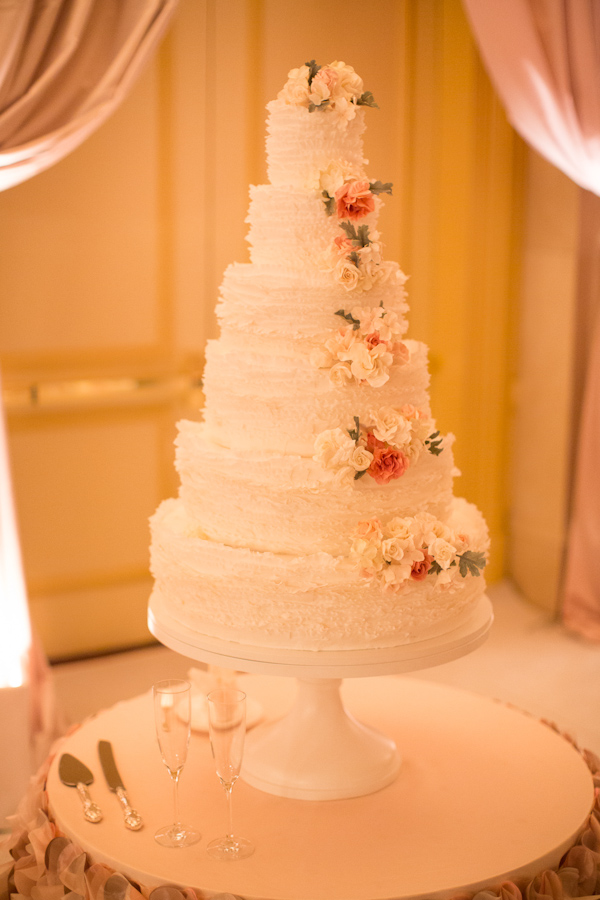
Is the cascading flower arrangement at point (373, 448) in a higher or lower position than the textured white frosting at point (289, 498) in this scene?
higher

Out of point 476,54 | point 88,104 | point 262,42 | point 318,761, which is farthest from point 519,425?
point 318,761

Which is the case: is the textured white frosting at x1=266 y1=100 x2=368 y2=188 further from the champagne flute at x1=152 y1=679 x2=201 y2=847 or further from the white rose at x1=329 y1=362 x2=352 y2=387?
the champagne flute at x1=152 y1=679 x2=201 y2=847

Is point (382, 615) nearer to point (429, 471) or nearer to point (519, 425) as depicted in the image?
point (429, 471)

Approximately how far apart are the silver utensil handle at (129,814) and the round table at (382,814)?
0.8 inches

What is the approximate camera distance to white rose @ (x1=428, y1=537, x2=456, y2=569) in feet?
6.08

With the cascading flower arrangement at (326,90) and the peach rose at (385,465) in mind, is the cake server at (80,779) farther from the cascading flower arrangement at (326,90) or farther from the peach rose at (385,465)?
the cascading flower arrangement at (326,90)

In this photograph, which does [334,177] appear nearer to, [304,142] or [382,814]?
[304,142]

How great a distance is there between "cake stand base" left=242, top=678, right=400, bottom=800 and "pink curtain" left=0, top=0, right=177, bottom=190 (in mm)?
1976

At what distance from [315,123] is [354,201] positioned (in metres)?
0.22

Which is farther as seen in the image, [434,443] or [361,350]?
[434,443]

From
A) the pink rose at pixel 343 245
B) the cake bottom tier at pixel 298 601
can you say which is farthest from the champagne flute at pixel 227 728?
the pink rose at pixel 343 245

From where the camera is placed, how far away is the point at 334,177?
1954mm

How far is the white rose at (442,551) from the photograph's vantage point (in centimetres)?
185

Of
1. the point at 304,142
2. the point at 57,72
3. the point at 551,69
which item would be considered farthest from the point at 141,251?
the point at 304,142
